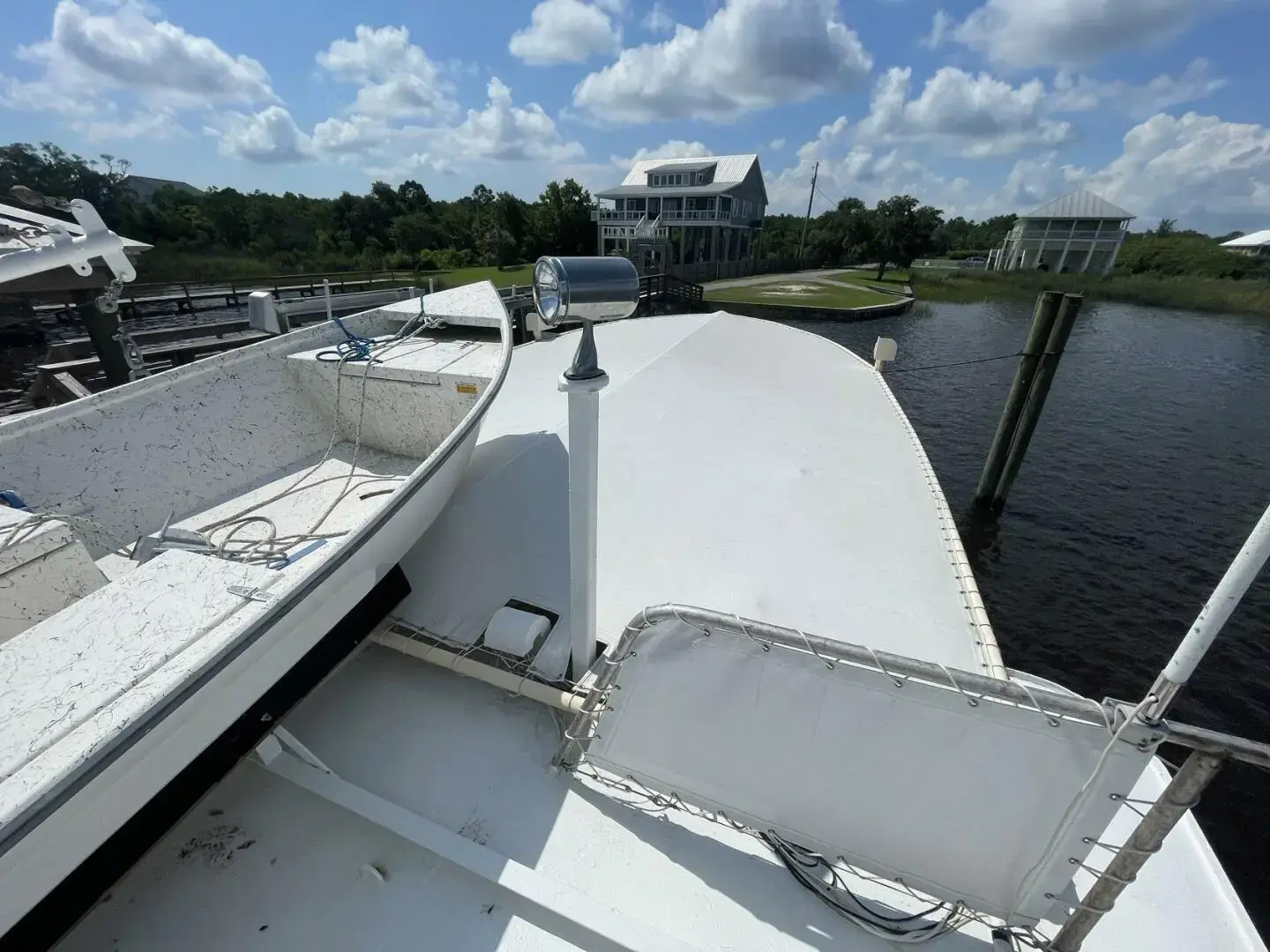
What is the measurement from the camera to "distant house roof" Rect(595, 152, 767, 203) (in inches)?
1407

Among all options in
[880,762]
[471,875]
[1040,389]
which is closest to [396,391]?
[471,875]

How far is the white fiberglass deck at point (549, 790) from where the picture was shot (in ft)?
6.26

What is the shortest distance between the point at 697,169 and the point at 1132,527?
37.1 metres

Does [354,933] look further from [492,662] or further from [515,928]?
[492,662]

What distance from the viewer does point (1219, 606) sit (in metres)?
1.18

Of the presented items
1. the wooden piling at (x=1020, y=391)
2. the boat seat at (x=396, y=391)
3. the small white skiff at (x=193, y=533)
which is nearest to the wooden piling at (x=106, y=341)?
the small white skiff at (x=193, y=533)

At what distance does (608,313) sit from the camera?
192 centimetres

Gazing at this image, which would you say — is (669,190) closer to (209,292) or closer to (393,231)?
(393,231)

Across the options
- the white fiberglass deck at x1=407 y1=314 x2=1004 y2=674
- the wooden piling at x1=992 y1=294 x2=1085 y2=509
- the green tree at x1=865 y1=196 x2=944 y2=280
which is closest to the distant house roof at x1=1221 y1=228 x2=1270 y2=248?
the green tree at x1=865 y1=196 x2=944 y2=280

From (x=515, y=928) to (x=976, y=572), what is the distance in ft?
25.3

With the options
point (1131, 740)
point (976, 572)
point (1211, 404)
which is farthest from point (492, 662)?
point (1211, 404)

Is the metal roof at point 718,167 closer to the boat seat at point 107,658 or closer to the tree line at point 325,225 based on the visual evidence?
the tree line at point 325,225

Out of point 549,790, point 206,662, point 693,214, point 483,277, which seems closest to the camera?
point 206,662

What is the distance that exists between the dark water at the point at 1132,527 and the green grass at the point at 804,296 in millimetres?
8528
